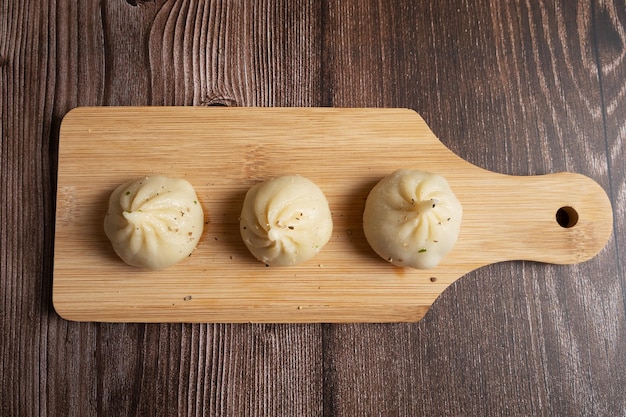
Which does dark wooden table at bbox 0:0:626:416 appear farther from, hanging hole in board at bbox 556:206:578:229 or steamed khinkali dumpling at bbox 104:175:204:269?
steamed khinkali dumpling at bbox 104:175:204:269

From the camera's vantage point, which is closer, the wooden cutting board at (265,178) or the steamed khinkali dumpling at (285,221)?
the steamed khinkali dumpling at (285,221)

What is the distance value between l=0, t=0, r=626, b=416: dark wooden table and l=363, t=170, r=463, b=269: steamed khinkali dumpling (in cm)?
22

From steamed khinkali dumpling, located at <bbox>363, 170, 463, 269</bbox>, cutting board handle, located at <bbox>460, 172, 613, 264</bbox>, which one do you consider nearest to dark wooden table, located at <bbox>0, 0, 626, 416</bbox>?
cutting board handle, located at <bbox>460, 172, 613, 264</bbox>

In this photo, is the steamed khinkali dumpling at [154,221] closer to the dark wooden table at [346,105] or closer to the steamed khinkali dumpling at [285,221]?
the steamed khinkali dumpling at [285,221]

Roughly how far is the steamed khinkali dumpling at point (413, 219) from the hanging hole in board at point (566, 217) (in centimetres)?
35

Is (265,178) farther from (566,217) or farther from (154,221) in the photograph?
(566,217)

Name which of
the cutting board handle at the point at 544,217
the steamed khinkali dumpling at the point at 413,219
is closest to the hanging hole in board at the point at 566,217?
the cutting board handle at the point at 544,217

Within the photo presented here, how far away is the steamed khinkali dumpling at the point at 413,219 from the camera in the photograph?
1.22 m

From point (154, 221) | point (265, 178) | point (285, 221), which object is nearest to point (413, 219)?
point (285, 221)

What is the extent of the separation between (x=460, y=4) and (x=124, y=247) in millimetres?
1287

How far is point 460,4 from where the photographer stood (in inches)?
60.0

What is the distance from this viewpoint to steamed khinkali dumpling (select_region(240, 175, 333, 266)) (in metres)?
1.20

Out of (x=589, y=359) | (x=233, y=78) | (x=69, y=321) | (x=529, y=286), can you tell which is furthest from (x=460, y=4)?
(x=69, y=321)

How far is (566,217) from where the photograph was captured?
1.41 m
